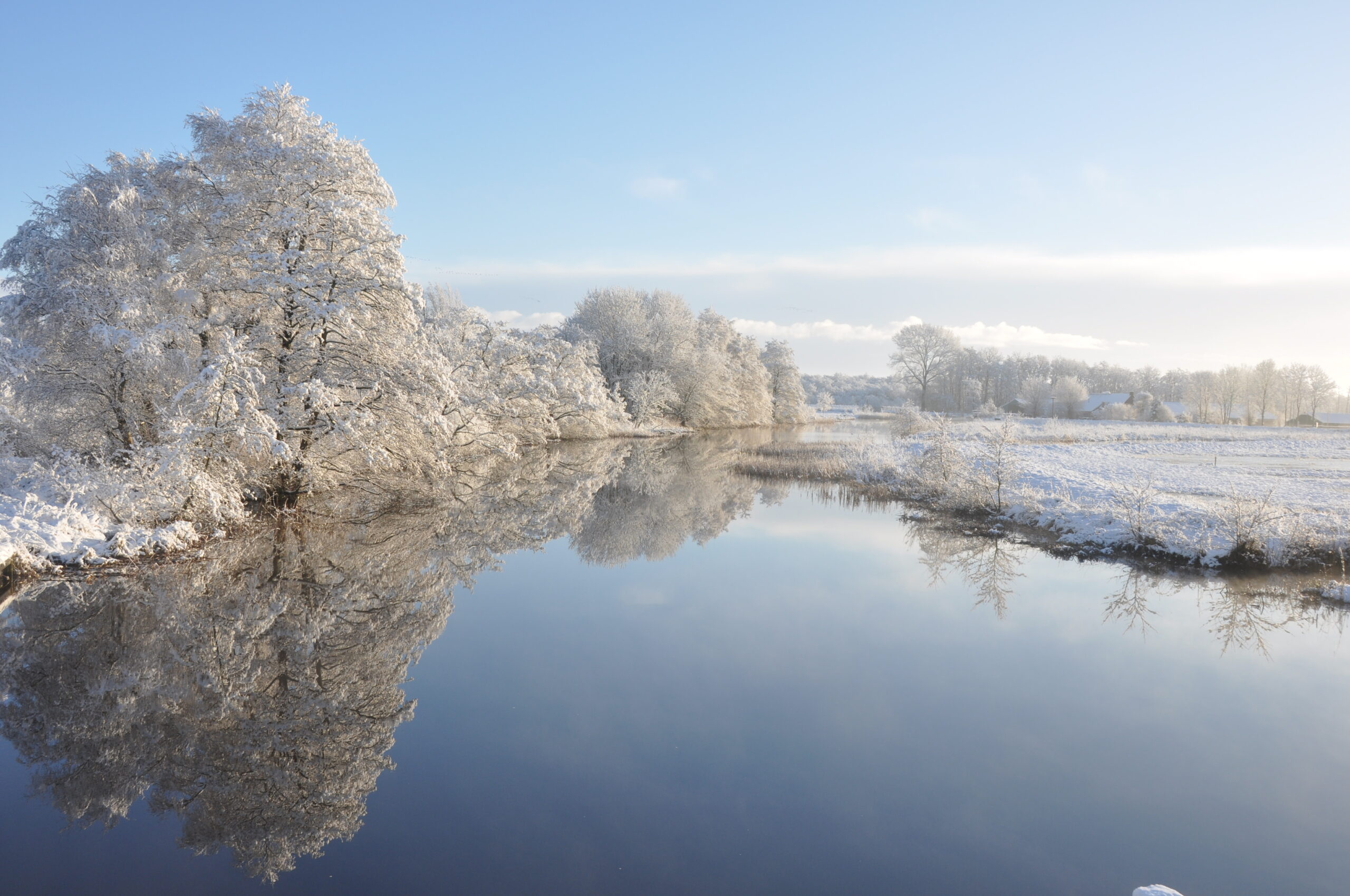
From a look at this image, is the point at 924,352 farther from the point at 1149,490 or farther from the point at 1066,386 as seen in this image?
the point at 1149,490

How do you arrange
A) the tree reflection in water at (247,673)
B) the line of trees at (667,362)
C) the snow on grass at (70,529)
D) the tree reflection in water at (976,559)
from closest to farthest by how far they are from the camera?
the tree reflection in water at (247,673) → the snow on grass at (70,529) → the tree reflection in water at (976,559) → the line of trees at (667,362)

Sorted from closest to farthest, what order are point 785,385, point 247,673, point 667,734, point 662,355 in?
point 667,734 → point 247,673 → point 662,355 → point 785,385

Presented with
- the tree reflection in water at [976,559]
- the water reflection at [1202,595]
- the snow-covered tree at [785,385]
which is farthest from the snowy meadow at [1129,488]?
the snow-covered tree at [785,385]

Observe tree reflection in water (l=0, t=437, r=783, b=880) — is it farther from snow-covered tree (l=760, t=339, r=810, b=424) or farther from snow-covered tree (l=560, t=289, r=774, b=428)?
snow-covered tree (l=760, t=339, r=810, b=424)

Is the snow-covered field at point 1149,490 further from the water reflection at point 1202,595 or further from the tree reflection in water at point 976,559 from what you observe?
the tree reflection in water at point 976,559

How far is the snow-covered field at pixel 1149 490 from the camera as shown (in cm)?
1161

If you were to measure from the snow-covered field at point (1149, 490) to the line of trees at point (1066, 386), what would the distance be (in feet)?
126

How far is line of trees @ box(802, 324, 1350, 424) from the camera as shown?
221ft

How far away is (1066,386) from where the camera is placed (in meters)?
73.4

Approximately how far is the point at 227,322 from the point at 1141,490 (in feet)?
61.8

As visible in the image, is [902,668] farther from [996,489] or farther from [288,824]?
[996,489]

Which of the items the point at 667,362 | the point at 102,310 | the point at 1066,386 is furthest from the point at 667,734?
the point at 1066,386

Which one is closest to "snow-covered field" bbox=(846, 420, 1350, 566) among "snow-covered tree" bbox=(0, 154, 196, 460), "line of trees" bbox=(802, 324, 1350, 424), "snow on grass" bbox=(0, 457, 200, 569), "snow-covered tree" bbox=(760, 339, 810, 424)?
"snow on grass" bbox=(0, 457, 200, 569)

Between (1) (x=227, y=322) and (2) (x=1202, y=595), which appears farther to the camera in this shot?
(1) (x=227, y=322)
